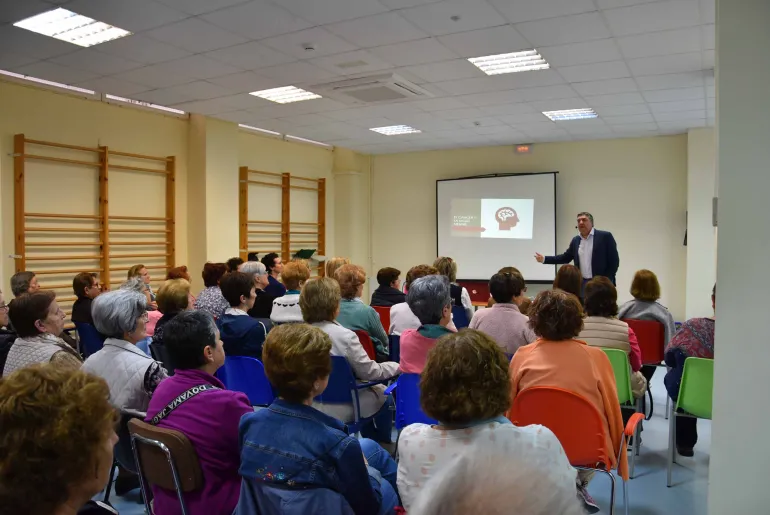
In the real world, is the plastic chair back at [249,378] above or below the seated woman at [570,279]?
below

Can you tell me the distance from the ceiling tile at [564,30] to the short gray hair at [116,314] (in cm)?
355

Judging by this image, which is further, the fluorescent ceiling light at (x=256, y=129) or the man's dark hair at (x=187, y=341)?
the fluorescent ceiling light at (x=256, y=129)

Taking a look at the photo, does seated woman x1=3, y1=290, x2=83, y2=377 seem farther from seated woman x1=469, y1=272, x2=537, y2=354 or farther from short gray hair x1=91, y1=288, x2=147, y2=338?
seated woman x1=469, y1=272, x2=537, y2=354

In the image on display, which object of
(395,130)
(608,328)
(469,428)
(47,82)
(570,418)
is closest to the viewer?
(469,428)

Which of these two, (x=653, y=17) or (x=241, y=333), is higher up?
(x=653, y=17)

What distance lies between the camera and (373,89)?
20.3 ft

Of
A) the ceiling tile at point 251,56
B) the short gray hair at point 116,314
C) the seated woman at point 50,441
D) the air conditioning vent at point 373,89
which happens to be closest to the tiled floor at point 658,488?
the short gray hair at point 116,314

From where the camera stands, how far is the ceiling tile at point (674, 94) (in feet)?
20.5

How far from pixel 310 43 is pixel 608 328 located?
3374 millimetres

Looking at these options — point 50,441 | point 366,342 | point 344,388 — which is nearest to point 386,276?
point 366,342

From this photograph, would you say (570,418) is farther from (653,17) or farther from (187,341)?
(653,17)

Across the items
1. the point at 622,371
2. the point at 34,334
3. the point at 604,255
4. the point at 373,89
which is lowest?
the point at 622,371

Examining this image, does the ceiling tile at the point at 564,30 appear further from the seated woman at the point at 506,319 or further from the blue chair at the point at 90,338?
the blue chair at the point at 90,338

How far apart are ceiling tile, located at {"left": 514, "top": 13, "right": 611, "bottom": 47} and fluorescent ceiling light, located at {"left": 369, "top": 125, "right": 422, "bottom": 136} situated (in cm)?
387
